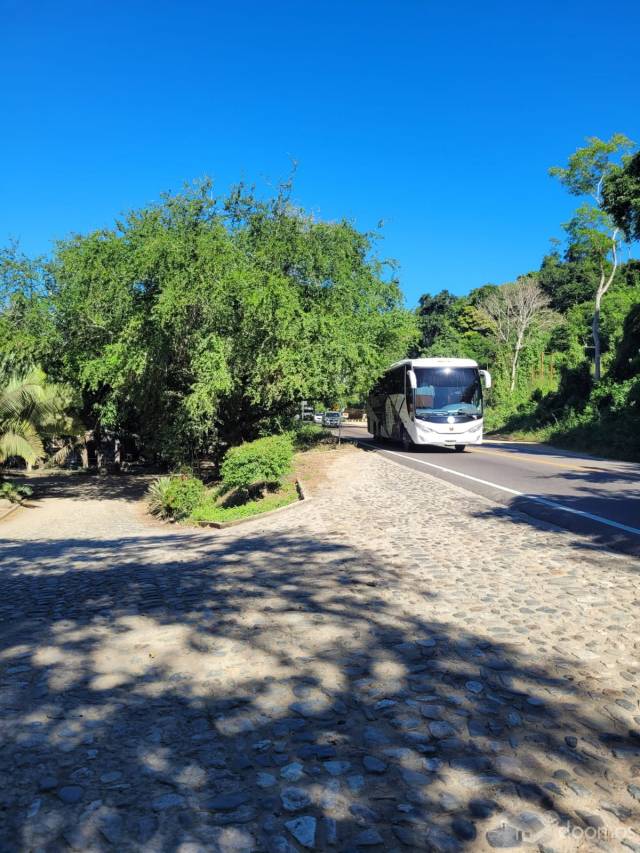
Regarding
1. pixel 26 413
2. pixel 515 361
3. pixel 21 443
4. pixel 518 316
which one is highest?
pixel 518 316

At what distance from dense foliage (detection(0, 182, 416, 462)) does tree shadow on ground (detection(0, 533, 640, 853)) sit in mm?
12529

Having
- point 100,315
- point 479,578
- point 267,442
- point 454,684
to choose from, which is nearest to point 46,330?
point 100,315

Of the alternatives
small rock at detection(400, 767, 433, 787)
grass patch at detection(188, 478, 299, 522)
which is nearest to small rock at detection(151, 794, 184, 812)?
small rock at detection(400, 767, 433, 787)

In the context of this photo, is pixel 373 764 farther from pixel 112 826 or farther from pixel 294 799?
pixel 112 826

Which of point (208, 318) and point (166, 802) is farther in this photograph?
point (208, 318)

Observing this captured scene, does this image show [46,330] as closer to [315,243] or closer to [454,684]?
[315,243]

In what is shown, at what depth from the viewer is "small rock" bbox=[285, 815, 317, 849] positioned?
240 centimetres

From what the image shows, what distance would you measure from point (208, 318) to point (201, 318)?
31cm

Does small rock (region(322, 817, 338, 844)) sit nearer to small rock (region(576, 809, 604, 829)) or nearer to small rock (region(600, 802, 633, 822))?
small rock (region(576, 809, 604, 829))

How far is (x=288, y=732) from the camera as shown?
3.21 m

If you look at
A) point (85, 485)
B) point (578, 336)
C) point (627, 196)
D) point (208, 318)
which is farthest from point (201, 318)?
point (578, 336)

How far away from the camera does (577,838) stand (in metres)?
2.44

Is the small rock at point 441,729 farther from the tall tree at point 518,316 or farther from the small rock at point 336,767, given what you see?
the tall tree at point 518,316

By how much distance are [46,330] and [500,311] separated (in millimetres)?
45326
